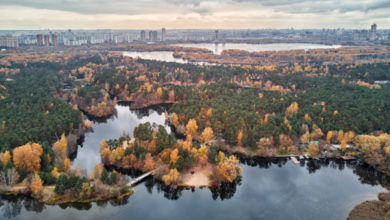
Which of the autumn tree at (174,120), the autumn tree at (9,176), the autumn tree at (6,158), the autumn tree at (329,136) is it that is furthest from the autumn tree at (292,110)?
the autumn tree at (6,158)

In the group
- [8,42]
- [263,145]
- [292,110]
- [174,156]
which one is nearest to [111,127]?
[174,156]

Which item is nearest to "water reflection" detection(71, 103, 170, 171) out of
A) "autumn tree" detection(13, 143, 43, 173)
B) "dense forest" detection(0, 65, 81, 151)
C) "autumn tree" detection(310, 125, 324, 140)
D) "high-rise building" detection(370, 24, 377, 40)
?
"dense forest" detection(0, 65, 81, 151)

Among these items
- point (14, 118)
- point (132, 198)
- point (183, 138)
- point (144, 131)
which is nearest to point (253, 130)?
point (183, 138)

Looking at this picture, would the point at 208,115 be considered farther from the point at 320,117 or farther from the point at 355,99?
the point at 355,99

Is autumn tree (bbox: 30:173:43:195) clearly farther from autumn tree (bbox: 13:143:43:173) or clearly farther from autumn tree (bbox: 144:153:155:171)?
autumn tree (bbox: 144:153:155:171)

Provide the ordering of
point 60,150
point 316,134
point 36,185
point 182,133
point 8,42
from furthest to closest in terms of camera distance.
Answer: point 8,42 < point 182,133 < point 316,134 < point 60,150 < point 36,185

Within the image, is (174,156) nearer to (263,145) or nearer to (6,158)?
(263,145)

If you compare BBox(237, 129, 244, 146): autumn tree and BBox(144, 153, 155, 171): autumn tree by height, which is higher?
BBox(237, 129, 244, 146): autumn tree
